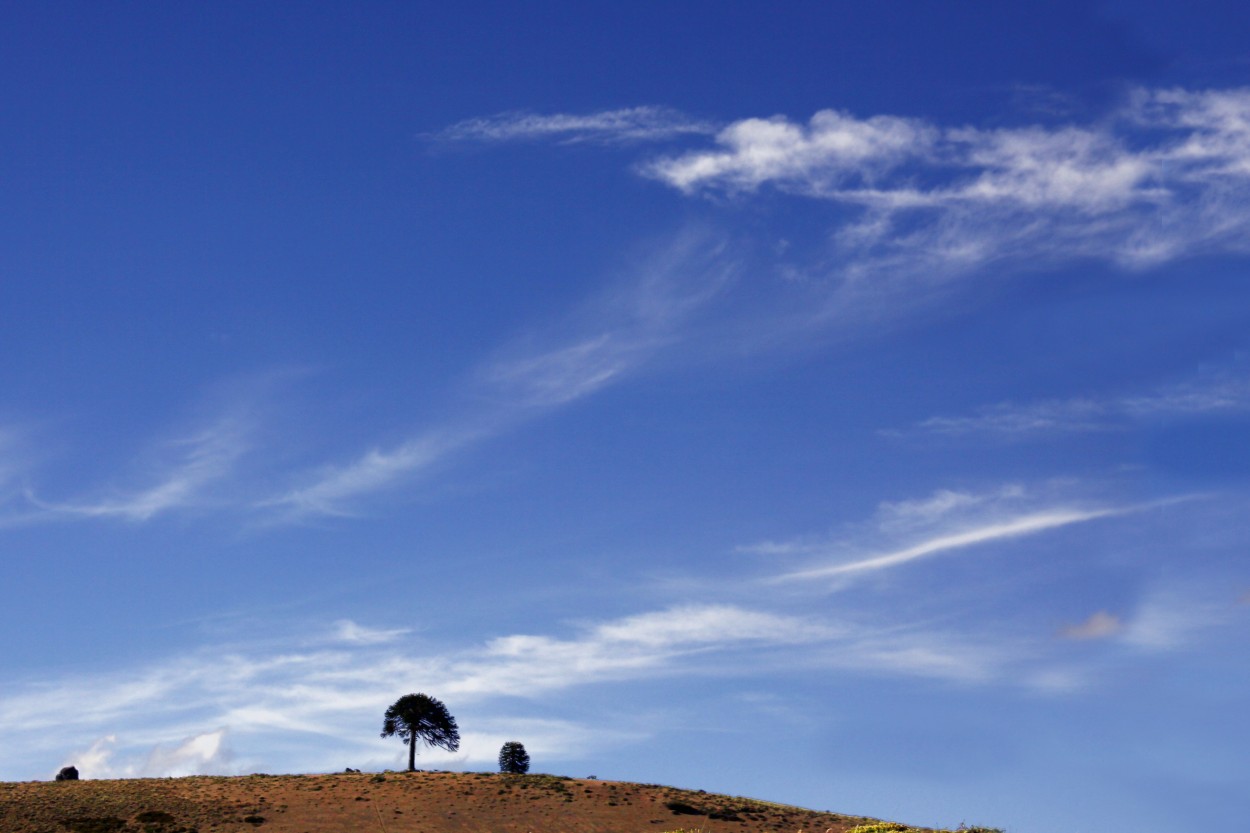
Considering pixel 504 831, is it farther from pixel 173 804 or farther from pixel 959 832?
pixel 959 832

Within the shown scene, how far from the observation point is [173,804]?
9494 centimetres

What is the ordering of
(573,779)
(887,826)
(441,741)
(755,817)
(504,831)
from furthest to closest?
(441,741) < (573,779) < (755,817) < (504,831) < (887,826)

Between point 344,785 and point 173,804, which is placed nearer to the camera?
point 173,804

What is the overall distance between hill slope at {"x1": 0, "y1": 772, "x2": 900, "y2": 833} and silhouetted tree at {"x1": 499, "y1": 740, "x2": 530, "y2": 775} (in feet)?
28.6

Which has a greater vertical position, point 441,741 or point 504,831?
point 441,741

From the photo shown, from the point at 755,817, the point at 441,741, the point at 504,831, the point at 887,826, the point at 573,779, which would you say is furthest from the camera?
the point at 441,741

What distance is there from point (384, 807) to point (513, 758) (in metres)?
22.4

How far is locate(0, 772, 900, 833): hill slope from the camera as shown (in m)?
89.9

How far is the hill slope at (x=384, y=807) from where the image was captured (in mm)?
89938

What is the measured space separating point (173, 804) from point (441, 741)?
93.2 ft

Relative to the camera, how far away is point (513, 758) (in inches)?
4540

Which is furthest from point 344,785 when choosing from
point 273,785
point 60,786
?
point 60,786

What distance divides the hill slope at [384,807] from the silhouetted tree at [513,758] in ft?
28.6

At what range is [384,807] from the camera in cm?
9450
